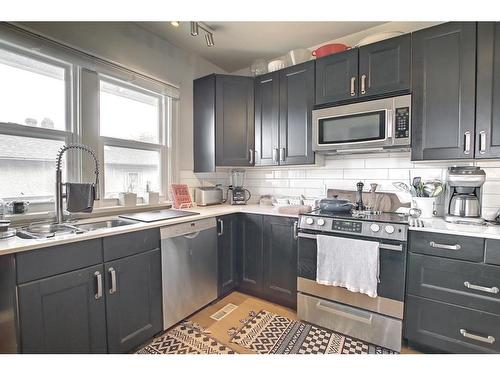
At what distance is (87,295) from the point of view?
1.41m

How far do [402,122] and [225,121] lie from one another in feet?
5.57

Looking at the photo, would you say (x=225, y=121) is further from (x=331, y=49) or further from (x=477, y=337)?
(x=477, y=337)

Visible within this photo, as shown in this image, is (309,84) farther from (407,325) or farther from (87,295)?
(87,295)

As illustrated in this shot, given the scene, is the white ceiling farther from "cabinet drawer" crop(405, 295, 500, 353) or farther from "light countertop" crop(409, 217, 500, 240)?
"cabinet drawer" crop(405, 295, 500, 353)

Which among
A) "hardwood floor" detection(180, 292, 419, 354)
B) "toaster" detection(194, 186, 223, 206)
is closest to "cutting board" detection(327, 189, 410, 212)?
"hardwood floor" detection(180, 292, 419, 354)

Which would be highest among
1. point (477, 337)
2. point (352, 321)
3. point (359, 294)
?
point (359, 294)

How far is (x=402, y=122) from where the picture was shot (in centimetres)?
192

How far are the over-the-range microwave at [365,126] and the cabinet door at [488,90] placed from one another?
1.35 feet

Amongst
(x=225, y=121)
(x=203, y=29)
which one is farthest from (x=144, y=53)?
(x=225, y=121)

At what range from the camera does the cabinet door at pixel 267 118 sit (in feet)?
8.59

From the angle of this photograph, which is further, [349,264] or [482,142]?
[349,264]

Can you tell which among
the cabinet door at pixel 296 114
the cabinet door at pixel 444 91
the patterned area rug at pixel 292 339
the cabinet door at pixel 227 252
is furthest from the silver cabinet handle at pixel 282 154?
the patterned area rug at pixel 292 339
